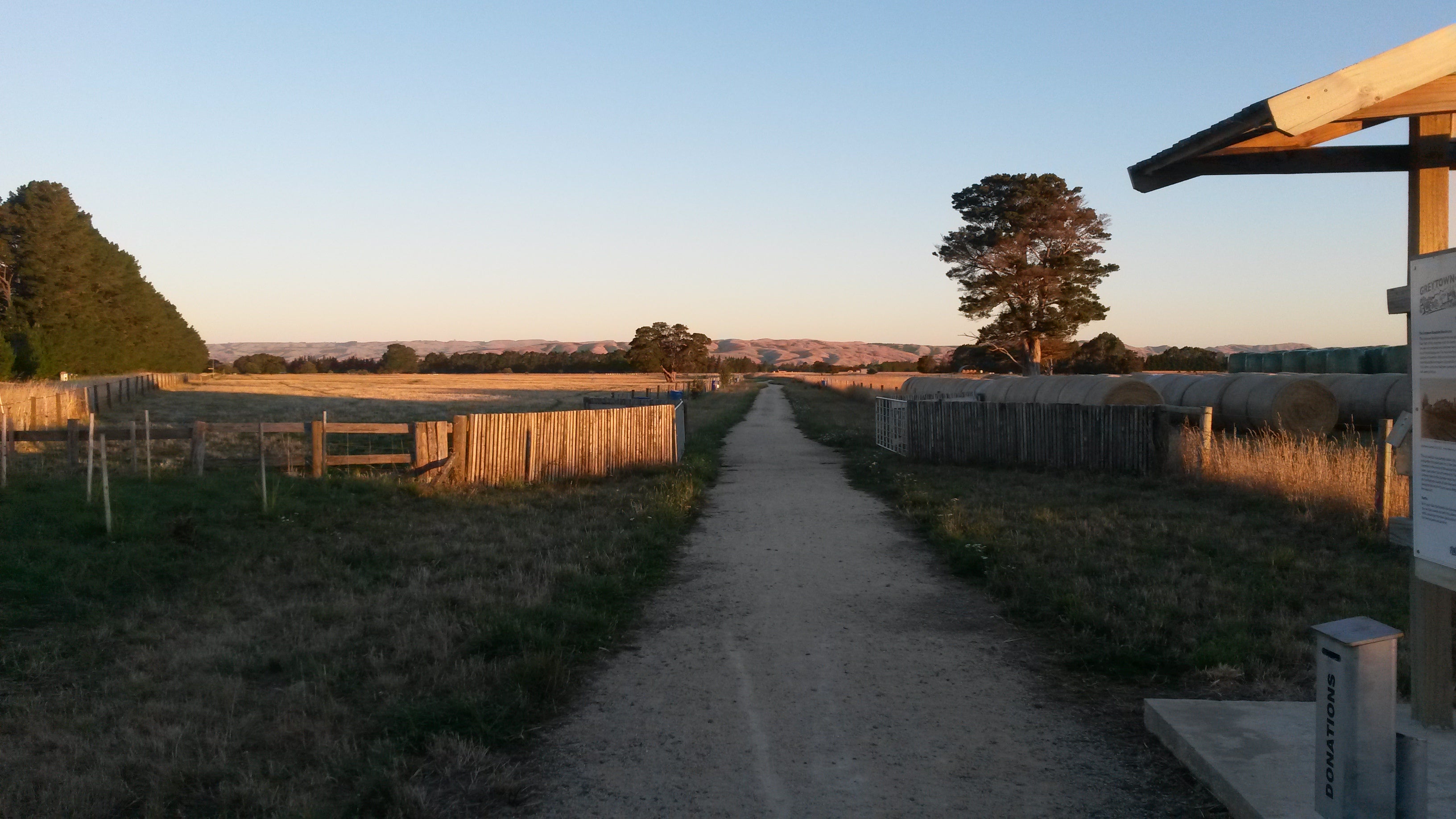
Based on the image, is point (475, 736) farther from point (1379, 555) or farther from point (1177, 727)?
point (1379, 555)

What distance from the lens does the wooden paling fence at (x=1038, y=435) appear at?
701 inches

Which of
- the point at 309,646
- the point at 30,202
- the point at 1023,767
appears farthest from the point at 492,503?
the point at 30,202

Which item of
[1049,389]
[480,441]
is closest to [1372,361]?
[1049,389]

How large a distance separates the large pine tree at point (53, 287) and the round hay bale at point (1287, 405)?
62.1 m

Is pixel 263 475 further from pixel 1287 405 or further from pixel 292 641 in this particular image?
pixel 1287 405

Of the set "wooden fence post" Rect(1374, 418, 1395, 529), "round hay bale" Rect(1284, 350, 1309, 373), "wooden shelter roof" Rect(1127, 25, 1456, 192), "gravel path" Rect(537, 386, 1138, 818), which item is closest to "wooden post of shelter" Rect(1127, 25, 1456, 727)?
"wooden shelter roof" Rect(1127, 25, 1456, 192)

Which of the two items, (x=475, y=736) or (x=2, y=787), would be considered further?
(x=475, y=736)

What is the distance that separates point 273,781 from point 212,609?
416 centimetres

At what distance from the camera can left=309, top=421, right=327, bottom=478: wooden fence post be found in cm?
1524

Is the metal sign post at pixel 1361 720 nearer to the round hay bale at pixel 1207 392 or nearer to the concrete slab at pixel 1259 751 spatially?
the concrete slab at pixel 1259 751

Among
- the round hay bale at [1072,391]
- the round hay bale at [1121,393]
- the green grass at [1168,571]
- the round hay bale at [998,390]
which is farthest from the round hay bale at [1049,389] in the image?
the green grass at [1168,571]

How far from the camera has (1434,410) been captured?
13.7 feet

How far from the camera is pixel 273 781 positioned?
4.57m

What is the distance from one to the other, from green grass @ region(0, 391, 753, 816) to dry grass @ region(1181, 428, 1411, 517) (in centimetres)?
784
